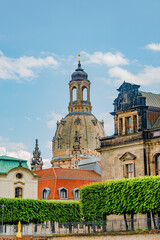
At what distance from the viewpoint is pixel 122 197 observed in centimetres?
4753

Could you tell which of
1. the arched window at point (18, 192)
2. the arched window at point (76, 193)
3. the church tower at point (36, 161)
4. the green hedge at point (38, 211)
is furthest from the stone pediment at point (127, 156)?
the church tower at point (36, 161)

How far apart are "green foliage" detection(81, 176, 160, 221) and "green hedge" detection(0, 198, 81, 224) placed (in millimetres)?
8794

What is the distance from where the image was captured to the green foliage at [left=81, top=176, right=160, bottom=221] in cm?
4484

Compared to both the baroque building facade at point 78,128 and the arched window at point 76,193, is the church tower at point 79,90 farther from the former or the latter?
the arched window at point 76,193

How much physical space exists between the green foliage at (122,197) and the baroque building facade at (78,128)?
103704mm

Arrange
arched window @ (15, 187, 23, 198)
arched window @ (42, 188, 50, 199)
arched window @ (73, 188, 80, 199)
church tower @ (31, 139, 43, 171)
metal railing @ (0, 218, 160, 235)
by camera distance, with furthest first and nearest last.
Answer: church tower @ (31, 139, 43, 171), arched window @ (73, 188, 80, 199), arched window @ (42, 188, 50, 199), arched window @ (15, 187, 23, 198), metal railing @ (0, 218, 160, 235)

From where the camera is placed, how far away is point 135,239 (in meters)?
40.2

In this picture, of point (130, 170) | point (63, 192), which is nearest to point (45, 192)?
point (63, 192)

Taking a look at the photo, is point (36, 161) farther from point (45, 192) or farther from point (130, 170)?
point (130, 170)

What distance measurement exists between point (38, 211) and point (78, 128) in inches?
4316

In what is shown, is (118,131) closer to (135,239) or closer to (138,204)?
(138,204)

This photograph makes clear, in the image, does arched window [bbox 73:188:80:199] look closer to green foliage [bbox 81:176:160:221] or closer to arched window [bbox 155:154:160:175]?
green foliage [bbox 81:176:160:221]

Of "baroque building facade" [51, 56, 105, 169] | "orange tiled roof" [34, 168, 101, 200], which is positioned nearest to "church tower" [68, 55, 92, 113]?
"baroque building facade" [51, 56, 105, 169]

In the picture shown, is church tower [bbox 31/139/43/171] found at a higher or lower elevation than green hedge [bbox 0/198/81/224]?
higher
